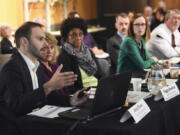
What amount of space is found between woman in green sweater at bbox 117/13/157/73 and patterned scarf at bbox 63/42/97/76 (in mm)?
422

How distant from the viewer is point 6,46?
605 centimetres

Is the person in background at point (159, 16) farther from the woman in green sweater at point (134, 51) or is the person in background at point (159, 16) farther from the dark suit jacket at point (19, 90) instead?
the dark suit jacket at point (19, 90)

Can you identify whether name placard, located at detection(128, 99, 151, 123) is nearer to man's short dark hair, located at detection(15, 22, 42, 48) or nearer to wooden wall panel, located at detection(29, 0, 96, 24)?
man's short dark hair, located at detection(15, 22, 42, 48)

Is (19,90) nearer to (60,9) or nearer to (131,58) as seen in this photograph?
(131,58)

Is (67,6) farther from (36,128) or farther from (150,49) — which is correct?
(36,128)

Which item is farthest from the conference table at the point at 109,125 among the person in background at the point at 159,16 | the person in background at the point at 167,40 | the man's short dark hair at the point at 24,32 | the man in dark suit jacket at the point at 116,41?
the person in background at the point at 159,16

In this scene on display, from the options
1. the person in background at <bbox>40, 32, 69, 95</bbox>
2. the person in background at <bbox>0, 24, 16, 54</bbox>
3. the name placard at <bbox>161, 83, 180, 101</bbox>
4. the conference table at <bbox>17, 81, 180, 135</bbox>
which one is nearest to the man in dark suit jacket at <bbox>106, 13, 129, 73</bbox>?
the person in background at <bbox>40, 32, 69, 95</bbox>

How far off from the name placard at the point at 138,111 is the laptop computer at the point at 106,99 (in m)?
0.16

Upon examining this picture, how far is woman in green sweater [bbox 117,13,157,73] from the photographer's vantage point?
12.9 ft

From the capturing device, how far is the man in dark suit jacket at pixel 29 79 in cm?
210

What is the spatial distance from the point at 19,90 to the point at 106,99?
1.72 feet

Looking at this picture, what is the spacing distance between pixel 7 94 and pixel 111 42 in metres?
3.19

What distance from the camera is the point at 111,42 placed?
205 inches

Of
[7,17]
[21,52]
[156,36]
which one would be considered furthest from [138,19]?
[7,17]
